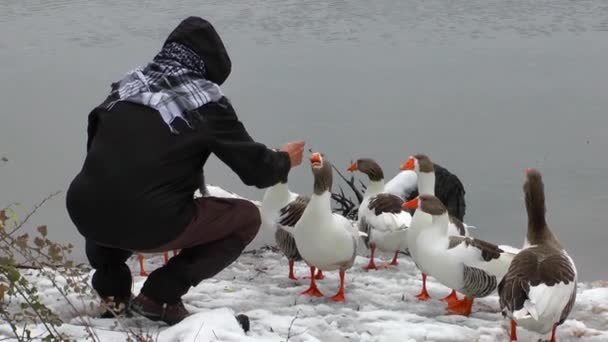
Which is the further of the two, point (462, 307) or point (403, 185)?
point (403, 185)

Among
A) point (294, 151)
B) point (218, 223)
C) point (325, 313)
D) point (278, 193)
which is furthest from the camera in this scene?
point (278, 193)

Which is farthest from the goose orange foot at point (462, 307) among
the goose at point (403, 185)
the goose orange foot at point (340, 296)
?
the goose at point (403, 185)

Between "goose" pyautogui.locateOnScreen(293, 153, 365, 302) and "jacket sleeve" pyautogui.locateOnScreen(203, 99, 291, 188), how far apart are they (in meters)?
0.88

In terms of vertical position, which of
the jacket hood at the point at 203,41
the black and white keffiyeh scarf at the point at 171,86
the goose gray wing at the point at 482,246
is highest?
the jacket hood at the point at 203,41

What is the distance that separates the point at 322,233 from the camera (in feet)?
14.3

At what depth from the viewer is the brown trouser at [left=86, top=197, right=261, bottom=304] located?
11.8 feet

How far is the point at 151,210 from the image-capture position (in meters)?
3.35

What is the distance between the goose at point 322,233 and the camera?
4355 millimetres

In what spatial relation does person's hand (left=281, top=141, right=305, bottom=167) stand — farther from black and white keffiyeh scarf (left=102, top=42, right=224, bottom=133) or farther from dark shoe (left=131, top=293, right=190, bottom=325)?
dark shoe (left=131, top=293, right=190, bottom=325)

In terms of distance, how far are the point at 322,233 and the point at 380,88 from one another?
449 centimetres

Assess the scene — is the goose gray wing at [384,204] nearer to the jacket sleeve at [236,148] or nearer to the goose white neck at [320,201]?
the goose white neck at [320,201]

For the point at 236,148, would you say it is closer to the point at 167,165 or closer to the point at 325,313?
the point at 167,165

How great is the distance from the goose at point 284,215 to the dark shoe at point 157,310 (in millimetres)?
1253

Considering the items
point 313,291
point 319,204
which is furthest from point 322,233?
point 313,291
